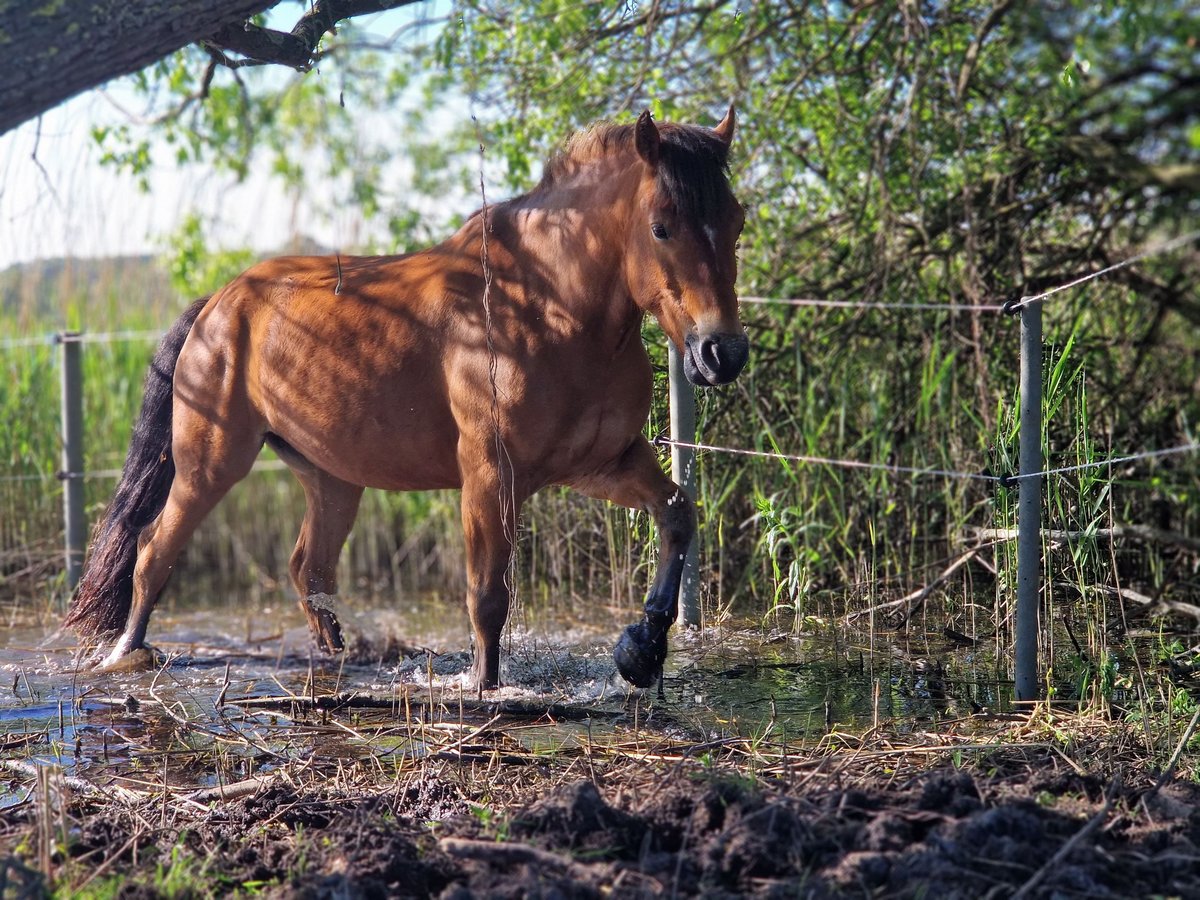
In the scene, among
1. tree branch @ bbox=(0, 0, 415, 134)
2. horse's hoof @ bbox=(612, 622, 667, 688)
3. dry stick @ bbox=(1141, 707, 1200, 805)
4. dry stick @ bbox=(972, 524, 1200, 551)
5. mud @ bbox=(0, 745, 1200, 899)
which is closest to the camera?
mud @ bbox=(0, 745, 1200, 899)

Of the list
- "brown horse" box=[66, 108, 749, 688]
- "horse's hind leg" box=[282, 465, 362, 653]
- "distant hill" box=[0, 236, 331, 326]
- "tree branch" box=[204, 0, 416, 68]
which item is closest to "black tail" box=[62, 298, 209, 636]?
"brown horse" box=[66, 108, 749, 688]

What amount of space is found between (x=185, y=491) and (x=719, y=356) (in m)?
2.90

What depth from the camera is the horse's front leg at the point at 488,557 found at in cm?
450

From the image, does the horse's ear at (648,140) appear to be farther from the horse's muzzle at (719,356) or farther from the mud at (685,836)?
the mud at (685,836)

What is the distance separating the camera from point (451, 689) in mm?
4727

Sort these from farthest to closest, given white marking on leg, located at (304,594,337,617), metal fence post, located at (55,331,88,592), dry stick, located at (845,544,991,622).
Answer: metal fence post, located at (55,331,88,592) < white marking on leg, located at (304,594,337,617) < dry stick, located at (845,544,991,622)

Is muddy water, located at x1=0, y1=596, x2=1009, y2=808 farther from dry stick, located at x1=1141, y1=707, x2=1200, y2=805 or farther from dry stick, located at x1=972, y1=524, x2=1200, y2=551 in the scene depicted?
dry stick, located at x1=1141, y1=707, x2=1200, y2=805

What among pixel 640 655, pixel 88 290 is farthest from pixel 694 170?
pixel 88 290

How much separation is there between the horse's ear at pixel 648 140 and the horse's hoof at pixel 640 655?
1737 millimetres

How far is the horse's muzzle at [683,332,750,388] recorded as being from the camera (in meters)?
3.92

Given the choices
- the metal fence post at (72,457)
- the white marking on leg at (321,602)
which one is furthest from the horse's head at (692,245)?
the metal fence post at (72,457)

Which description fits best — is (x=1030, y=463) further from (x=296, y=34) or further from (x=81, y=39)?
(x=81, y=39)

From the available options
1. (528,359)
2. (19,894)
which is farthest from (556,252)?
(19,894)

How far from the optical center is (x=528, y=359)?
14.5 feet
